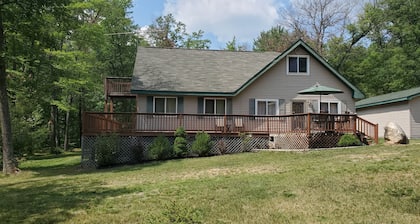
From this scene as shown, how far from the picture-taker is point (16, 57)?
1509 centimetres

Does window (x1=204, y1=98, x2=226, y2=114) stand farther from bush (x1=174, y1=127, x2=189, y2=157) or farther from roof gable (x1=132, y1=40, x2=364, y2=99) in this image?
bush (x1=174, y1=127, x2=189, y2=157)

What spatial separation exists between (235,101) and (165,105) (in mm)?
3894

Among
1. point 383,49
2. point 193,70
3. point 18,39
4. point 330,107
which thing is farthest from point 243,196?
point 383,49

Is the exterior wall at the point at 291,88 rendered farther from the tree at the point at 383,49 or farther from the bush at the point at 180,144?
the tree at the point at 383,49

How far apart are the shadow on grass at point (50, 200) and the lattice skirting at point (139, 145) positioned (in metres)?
5.04

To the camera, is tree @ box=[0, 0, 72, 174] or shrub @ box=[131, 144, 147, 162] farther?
shrub @ box=[131, 144, 147, 162]

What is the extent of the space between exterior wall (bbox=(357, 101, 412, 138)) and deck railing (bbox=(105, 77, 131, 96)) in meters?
17.4

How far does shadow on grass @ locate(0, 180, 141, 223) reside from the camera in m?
6.51

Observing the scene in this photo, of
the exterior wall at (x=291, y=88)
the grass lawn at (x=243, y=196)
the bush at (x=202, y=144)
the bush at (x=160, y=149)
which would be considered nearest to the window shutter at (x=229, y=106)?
the exterior wall at (x=291, y=88)

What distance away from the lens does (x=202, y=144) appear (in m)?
16.8

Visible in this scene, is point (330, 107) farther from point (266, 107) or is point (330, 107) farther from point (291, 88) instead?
point (266, 107)

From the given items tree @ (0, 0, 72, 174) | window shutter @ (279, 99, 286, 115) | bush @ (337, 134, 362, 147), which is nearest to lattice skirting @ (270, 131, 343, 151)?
bush @ (337, 134, 362, 147)

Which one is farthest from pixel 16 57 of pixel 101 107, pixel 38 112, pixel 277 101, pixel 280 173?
pixel 101 107

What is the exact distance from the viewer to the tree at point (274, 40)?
41281 mm
